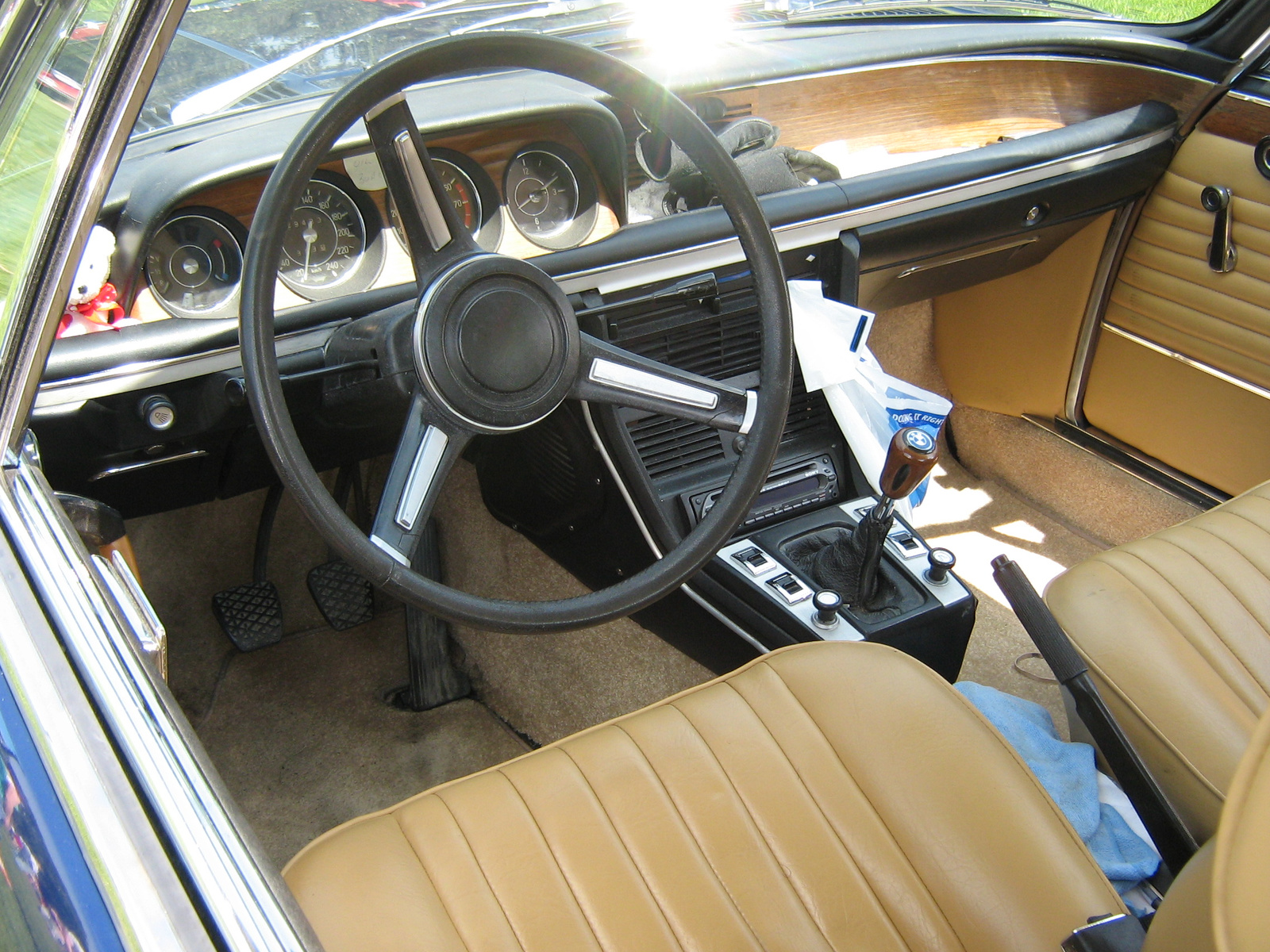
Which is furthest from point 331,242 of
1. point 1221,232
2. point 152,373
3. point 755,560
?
point 1221,232

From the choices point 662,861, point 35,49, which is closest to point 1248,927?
point 662,861

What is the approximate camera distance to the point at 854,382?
6.31 feet

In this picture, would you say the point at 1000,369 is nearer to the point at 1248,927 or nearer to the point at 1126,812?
the point at 1126,812

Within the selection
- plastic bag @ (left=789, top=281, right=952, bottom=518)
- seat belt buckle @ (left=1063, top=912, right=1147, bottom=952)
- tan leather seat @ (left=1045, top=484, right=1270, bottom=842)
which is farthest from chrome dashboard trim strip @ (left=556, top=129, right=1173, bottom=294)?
seat belt buckle @ (left=1063, top=912, right=1147, bottom=952)

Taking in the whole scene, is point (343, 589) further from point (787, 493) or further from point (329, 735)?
point (787, 493)

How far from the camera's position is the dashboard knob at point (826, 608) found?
5.35 feet

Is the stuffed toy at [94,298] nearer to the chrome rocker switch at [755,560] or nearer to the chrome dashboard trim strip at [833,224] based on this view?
the chrome dashboard trim strip at [833,224]

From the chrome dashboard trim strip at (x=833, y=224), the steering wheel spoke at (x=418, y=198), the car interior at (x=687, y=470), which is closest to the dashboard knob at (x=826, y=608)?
the car interior at (x=687, y=470)

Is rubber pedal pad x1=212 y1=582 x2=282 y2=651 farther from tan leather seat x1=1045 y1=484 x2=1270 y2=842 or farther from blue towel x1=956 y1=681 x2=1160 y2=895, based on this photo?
tan leather seat x1=1045 y1=484 x2=1270 y2=842

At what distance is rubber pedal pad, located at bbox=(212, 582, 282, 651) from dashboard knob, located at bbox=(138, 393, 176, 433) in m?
0.73

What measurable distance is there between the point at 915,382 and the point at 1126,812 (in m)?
1.47

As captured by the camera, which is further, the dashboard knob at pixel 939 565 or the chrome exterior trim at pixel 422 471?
the dashboard knob at pixel 939 565

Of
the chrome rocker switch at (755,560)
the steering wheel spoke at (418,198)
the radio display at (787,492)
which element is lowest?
the chrome rocker switch at (755,560)

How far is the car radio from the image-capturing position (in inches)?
73.8
